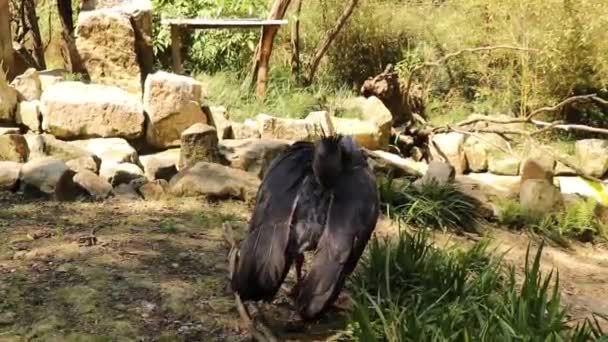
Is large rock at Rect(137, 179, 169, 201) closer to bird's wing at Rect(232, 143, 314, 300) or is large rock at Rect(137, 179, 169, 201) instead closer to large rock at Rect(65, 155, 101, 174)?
large rock at Rect(65, 155, 101, 174)

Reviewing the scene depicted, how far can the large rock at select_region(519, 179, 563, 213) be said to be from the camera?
4820mm

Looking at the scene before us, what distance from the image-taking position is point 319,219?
2570 millimetres

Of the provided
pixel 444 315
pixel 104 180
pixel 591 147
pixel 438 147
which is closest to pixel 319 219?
pixel 444 315

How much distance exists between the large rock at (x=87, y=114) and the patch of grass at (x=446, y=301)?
383 centimetres

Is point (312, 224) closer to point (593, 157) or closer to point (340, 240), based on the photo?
point (340, 240)

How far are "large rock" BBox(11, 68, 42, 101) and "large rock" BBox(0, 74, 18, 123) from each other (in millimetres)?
284

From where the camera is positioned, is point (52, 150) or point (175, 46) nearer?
point (52, 150)

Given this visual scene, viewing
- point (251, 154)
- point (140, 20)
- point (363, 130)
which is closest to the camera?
point (251, 154)

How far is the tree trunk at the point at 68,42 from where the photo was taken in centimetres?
734

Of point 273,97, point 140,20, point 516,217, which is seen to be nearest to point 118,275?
point 516,217

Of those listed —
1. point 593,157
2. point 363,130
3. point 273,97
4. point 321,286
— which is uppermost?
point 321,286

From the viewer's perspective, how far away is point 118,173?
182 inches

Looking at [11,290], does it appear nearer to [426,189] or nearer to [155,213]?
[155,213]

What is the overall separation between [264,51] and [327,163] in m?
5.45
